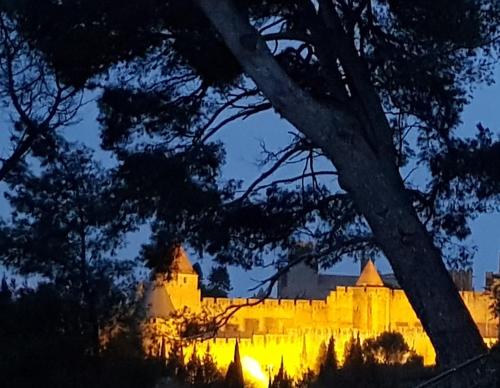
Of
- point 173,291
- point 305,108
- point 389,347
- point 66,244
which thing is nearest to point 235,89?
point 305,108

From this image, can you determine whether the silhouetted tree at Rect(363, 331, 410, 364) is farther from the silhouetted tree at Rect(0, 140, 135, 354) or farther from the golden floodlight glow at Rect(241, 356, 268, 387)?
the silhouetted tree at Rect(0, 140, 135, 354)

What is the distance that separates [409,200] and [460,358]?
54.1 inches

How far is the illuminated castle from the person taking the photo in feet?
60.8

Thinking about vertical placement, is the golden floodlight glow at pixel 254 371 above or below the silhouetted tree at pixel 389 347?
below

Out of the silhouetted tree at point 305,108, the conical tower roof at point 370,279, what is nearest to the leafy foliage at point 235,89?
the silhouetted tree at point 305,108

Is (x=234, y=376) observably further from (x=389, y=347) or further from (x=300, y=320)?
(x=300, y=320)

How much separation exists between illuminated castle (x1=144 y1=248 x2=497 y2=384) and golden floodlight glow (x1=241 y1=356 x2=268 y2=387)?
0.16m

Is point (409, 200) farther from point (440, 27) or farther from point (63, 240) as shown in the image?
point (63, 240)

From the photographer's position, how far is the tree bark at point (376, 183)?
31.7ft

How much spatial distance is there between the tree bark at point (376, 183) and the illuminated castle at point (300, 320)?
4733 mm

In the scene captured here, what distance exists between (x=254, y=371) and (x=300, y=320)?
970cm

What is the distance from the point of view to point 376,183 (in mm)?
9969

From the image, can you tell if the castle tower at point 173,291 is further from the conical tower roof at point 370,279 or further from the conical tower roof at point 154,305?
the conical tower roof at point 370,279

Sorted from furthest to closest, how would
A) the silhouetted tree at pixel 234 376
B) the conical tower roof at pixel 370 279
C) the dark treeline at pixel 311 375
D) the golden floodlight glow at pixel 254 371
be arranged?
the conical tower roof at pixel 370 279, the golden floodlight glow at pixel 254 371, the silhouetted tree at pixel 234 376, the dark treeline at pixel 311 375
